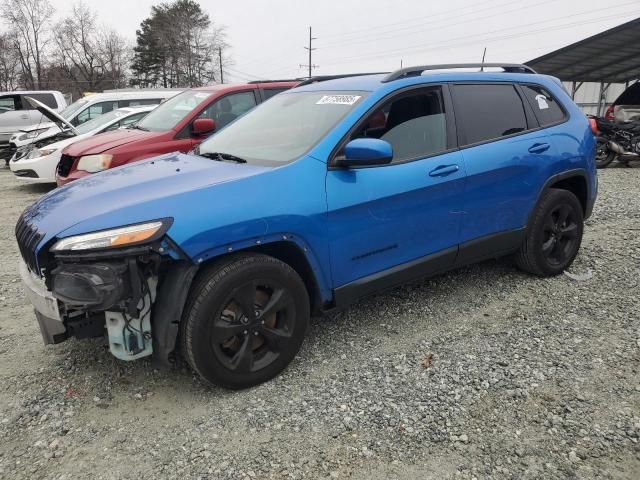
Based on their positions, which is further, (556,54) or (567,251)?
(556,54)

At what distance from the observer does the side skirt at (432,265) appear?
122 inches

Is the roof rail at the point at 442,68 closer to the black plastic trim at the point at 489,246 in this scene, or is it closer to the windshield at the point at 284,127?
the windshield at the point at 284,127

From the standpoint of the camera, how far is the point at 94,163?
5910mm

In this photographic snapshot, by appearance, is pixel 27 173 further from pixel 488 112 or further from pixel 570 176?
pixel 570 176

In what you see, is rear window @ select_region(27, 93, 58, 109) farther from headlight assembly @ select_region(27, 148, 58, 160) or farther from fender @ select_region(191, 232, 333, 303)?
fender @ select_region(191, 232, 333, 303)

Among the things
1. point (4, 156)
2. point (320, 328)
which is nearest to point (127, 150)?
point (320, 328)

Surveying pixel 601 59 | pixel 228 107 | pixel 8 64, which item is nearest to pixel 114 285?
pixel 228 107

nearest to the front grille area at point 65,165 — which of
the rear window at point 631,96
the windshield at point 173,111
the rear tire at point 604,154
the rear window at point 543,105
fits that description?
the windshield at point 173,111

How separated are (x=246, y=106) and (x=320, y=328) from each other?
4214mm

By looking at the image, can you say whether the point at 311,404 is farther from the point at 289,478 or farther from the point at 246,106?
the point at 246,106

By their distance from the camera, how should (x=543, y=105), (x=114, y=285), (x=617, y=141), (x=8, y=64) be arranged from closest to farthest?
(x=114, y=285)
(x=543, y=105)
(x=617, y=141)
(x=8, y=64)

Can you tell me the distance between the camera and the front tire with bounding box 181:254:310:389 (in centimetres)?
256

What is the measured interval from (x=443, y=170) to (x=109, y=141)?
15.1ft

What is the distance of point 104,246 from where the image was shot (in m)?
2.33
